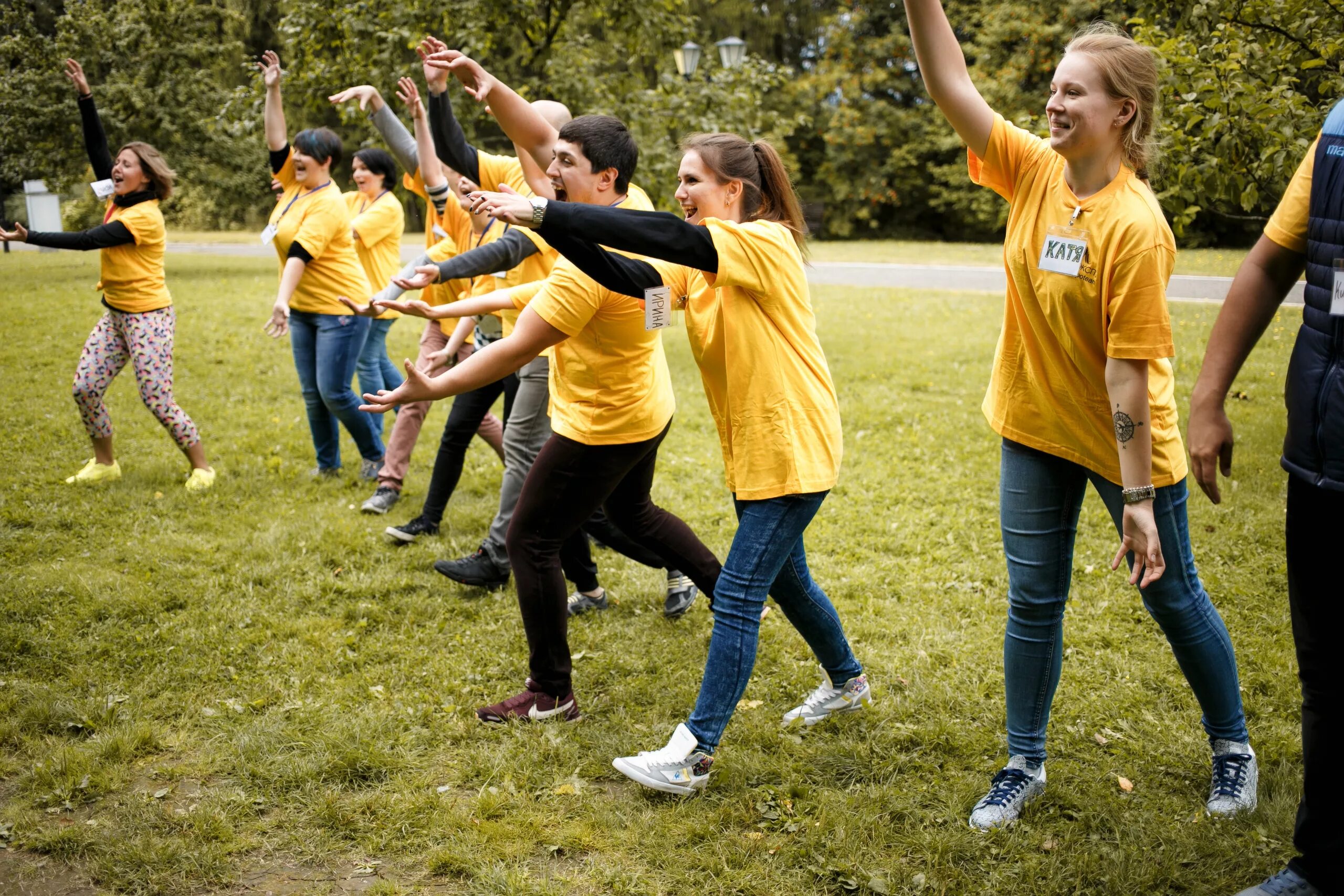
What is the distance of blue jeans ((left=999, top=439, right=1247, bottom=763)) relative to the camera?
294cm

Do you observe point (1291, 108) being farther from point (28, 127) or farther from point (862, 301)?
point (28, 127)

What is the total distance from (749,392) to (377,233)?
4.84 meters

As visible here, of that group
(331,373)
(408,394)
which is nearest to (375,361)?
(331,373)

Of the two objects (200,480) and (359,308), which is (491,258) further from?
(200,480)

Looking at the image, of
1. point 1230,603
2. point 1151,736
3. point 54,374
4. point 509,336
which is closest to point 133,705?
point 509,336

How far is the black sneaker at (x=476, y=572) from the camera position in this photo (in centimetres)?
512

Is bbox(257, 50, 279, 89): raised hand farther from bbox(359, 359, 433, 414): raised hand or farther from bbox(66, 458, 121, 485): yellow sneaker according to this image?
bbox(359, 359, 433, 414): raised hand

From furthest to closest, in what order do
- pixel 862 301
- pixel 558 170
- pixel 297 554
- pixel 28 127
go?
1. pixel 28 127
2. pixel 862 301
3. pixel 297 554
4. pixel 558 170

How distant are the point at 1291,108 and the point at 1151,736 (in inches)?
154

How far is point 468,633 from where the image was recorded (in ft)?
15.4

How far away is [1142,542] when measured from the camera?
8.98 ft

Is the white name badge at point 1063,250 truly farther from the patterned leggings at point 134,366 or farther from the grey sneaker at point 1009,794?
the patterned leggings at point 134,366

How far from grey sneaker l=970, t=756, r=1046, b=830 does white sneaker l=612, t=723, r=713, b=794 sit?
84 cm

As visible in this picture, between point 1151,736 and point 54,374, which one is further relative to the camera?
point 54,374
